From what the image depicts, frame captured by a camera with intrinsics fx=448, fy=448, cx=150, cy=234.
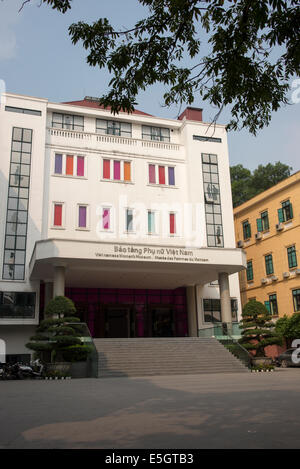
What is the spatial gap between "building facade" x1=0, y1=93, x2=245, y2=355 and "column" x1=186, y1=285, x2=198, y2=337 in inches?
2.6

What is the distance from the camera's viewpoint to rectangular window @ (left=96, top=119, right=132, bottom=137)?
2967 centimetres

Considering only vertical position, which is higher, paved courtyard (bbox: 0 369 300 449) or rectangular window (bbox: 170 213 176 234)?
rectangular window (bbox: 170 213 176 234)

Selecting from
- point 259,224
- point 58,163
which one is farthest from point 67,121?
point 259,224

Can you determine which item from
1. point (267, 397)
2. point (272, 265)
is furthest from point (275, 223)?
point (267, 397)

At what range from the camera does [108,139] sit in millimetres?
28234

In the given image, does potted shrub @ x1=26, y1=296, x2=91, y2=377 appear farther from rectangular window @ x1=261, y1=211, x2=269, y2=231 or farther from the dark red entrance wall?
rectangular window @ x1=261, y1=211, x2=269, y2=231

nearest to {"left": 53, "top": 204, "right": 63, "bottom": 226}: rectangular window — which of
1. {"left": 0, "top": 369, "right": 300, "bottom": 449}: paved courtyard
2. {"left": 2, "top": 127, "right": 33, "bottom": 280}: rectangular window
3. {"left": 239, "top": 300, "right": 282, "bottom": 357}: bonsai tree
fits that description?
{"left": 2, "top": 127, "right": 33, "bottom": 280}: rectangular window

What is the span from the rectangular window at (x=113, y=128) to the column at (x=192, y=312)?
11173 mm

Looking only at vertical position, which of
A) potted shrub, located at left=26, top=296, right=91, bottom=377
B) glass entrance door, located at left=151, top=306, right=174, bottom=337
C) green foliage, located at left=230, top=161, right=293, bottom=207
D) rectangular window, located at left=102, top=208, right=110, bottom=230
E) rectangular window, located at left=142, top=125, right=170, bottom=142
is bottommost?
potted shrub, located at left=26, top=296, right=91, bottom=377

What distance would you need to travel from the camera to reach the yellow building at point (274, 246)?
91.8 ft

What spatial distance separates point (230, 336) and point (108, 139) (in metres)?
14.4

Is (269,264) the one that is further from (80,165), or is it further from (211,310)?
(80,165)

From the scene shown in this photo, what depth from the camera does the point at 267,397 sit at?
8.73 meters

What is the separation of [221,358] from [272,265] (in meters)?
12.1
